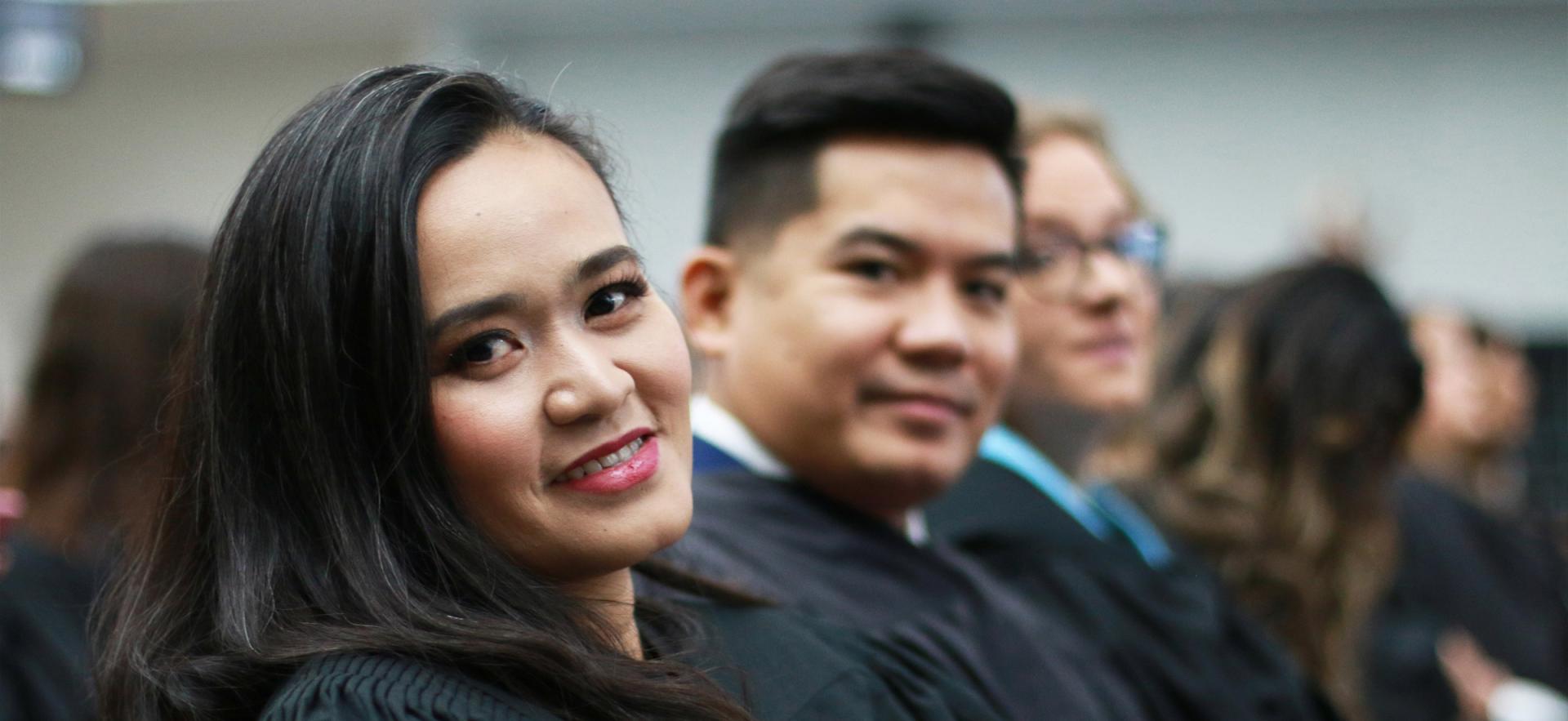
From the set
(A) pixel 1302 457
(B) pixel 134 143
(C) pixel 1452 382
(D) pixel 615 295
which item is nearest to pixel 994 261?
(D) pixel 615 295

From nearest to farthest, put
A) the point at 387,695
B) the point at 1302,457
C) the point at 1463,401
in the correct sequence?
the point at 387,695 → the point at 1302,457 → the point at 1463,401

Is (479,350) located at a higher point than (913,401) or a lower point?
higher

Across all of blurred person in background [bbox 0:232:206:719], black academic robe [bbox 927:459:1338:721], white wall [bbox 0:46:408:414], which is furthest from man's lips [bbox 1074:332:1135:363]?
white wall [bbox 0:46:408:414]

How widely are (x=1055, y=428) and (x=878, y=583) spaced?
0.96 metres

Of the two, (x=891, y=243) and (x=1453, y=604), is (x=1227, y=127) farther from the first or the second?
(x=891, y=243)

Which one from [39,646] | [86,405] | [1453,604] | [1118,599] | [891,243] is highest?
[891,243]

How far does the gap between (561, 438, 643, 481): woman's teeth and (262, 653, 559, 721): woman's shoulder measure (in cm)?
21

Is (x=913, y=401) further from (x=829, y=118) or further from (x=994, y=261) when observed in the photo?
(x=829, y=118)

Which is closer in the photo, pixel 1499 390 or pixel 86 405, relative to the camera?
pixel 86 405

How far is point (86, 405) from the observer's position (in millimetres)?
2875

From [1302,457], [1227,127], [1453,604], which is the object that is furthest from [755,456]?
[1227,127]

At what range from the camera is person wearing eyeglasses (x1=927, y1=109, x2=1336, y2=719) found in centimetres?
272

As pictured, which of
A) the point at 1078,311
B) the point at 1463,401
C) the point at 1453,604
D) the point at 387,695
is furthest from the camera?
the point at 1463,401

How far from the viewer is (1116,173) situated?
332 cm
